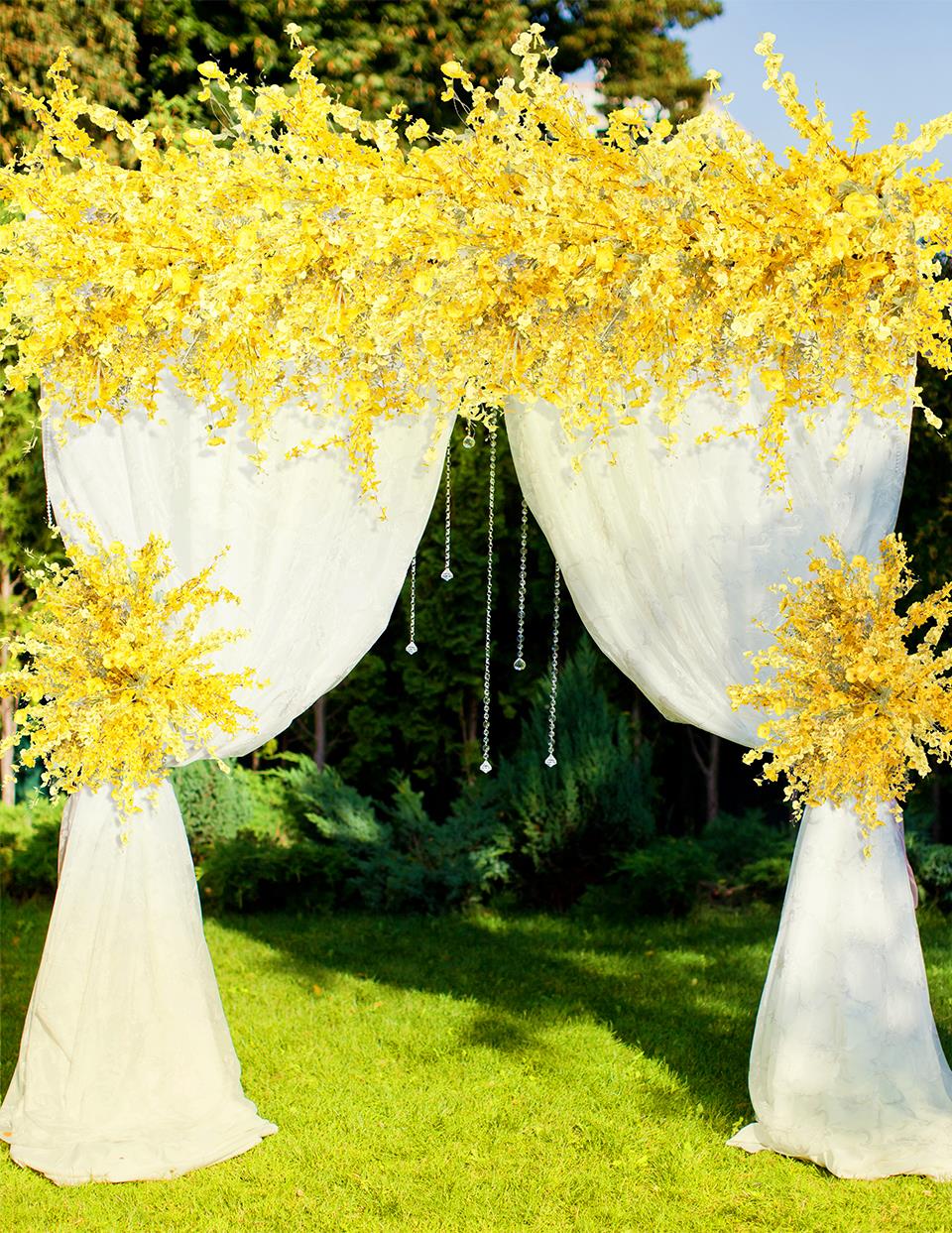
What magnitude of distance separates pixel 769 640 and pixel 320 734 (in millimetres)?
4302

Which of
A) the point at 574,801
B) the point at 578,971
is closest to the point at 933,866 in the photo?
the point at 574,801

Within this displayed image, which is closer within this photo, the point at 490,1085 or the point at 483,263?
the point at 483,263

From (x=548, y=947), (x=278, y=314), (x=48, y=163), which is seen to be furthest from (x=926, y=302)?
(x=548, y=947)

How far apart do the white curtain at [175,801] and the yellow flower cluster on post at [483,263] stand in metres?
0.19

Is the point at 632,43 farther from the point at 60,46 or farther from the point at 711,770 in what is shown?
the point at 711,770

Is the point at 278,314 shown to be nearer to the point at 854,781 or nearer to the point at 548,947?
the point at 854,781

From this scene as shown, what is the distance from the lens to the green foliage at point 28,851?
6773 mm

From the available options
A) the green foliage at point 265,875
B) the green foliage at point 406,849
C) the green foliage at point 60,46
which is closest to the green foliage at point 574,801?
the green foliage at point 406,849

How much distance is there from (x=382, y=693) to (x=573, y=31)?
17.9 ft

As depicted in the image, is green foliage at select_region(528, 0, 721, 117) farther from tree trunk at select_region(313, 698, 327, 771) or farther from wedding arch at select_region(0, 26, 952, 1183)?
wedding arch at select_region(0, 26, 952, 1183)

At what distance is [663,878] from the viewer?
634cm

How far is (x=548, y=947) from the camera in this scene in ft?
19.7

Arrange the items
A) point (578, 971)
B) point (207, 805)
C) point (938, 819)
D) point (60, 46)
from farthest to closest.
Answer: point (60, 46)
point (207, 805)
point (938, 819)
point (578, 971)

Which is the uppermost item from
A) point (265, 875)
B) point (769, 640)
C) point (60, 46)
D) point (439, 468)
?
point (60, 46)
